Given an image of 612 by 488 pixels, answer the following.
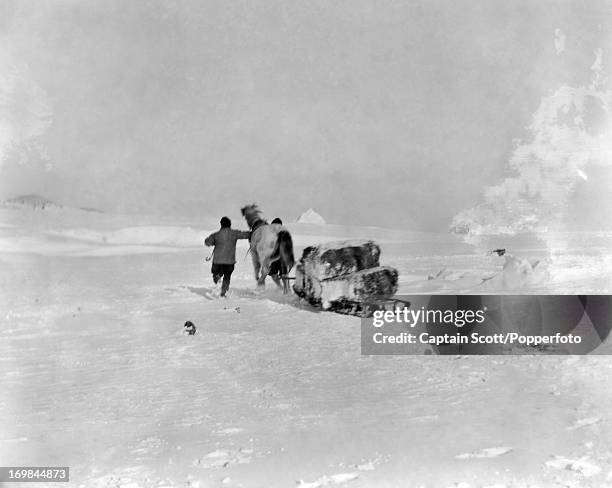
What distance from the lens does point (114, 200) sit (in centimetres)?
413

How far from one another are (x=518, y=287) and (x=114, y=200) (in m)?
2.83

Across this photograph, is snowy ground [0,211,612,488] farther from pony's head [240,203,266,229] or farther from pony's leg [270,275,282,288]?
pony's head [240,203,266,229]

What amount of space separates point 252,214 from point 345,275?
806mm

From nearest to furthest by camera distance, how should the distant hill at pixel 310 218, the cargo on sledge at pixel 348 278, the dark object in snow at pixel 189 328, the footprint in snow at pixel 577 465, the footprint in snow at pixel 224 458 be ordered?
the footprint in snow at pixel 577 465
the footprint in snow at pixel 224 458
the dark object in snow at pixel 189 328
the cargo on sledge at pixel 348 278
the distant hill at pixel 310 218

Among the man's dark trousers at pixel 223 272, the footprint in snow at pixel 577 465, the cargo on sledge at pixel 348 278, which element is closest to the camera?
the footprint in snow at pixel 577 465

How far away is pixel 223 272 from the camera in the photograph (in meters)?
4.41

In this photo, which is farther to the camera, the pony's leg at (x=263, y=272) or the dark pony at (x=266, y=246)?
the pony's leg at (x=263, y=272)

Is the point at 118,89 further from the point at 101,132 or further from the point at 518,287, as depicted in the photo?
the point at 518,287

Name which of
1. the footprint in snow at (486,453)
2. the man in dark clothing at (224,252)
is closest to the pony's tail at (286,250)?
the man in dark clothing at (224,252)

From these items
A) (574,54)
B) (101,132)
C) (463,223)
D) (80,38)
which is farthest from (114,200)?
(574,54)

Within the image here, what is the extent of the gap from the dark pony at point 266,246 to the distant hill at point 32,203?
1.08 metres

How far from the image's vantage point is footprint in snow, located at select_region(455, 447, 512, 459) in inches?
117

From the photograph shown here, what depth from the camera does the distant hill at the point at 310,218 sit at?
4137 mm

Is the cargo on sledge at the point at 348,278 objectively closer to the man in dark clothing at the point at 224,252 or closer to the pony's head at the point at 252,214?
the pony's head at the point at 252,214
